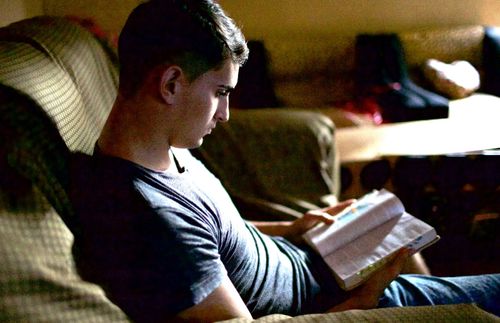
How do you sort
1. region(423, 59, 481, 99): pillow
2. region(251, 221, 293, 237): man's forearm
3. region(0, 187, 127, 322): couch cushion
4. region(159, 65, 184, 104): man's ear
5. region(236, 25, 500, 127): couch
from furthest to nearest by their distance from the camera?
region(236, 25, 500, 127): couch < region(423, 59, 481, 99): pillow < region(251, 221, 293, 237): man's forearm < region(159, 65, 184, 104): man's ear < region(0, 187, 127, 322): couch cushion

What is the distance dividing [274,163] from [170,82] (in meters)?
0.80

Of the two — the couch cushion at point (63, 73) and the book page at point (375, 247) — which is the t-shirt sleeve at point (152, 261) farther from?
the book page at point (375, 247)

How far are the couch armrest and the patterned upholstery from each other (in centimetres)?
60

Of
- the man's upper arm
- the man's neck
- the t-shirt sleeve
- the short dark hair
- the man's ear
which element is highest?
the short dark hair

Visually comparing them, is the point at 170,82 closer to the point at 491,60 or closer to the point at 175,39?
the point at 175,39

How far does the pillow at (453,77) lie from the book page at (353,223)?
1.08m

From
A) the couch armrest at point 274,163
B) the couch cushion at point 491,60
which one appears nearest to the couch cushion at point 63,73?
the couch armrest at point 274,163

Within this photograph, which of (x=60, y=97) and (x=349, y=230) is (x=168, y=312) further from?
(x=349, y=230)

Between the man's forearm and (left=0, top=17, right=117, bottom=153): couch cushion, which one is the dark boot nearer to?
the man's forearm

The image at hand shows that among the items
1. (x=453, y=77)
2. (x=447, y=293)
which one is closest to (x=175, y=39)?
(x=447, y=293)

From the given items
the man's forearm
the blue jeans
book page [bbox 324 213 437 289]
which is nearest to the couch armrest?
the man's forearm

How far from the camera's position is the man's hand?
97cm

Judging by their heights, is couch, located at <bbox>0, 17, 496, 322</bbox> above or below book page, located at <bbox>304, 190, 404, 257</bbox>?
above

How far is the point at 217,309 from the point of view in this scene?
2.48 ft
